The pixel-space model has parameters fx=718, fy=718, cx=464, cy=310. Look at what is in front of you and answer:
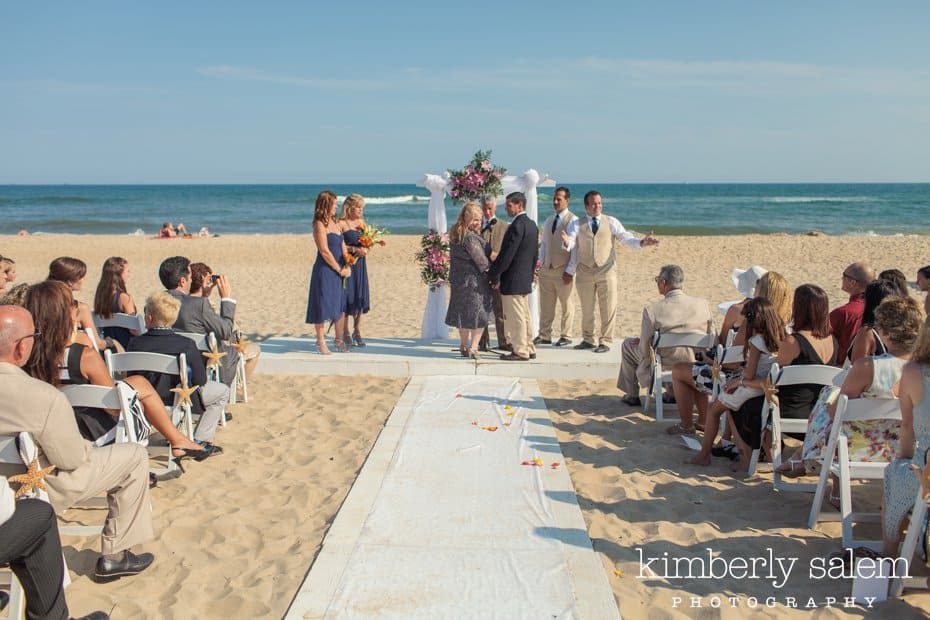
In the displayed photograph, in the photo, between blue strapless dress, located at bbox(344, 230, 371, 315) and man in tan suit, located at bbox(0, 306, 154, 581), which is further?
blue strapless dress, located at bbox(344, 230, 371, 315)

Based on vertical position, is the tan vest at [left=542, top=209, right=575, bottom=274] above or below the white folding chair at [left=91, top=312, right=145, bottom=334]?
above

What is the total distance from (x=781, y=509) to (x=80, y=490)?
3891mm

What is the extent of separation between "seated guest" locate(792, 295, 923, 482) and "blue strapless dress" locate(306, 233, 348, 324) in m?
5.21

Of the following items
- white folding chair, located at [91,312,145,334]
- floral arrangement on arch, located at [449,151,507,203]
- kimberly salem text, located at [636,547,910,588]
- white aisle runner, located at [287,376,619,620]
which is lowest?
kimberly salem text, located at [636,547,910,588]

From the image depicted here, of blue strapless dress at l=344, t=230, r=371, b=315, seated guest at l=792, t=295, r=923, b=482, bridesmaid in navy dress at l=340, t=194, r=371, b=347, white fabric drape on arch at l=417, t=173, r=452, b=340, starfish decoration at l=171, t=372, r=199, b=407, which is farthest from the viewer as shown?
white fabric drape on arch at l=417, t=173, r=452, b=340

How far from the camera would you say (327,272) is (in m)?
7.73

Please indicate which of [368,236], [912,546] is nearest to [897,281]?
[912,546]

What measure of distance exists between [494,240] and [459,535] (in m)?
4.38

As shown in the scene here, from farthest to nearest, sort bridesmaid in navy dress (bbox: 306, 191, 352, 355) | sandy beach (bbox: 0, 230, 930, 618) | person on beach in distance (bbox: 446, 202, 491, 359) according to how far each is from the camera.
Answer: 1. bridesmaid in navy dress (bbox: 306, 191, 352, 355)
2. person on beach in distance (bbox: 446, 202, 491, 359)
3. sandy beach (bbox: 0, 230, 930, 618)

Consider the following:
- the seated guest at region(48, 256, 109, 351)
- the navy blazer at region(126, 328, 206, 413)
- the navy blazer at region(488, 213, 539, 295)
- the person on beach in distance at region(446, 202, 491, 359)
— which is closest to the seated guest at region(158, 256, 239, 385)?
the seated guest at region(48, 256, 109, 351)

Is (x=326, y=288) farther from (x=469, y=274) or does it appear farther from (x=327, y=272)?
(x=469, y=274)

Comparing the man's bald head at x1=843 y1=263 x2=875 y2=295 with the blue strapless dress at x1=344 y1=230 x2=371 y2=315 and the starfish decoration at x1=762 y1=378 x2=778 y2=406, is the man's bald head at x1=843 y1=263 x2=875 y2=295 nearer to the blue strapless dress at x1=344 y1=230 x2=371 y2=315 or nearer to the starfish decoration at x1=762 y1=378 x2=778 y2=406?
the starfish decoration at x1=762 y1=378 x2=778 y2=406

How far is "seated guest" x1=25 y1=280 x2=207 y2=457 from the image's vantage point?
366 centimetres

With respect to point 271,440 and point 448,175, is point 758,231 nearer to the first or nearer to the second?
point 448,175
